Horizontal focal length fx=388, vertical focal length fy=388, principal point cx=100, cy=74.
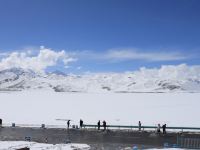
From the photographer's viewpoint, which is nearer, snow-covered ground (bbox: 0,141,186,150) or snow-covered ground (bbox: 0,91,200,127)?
snow-covered ground (bbox: 0,141,186,150)

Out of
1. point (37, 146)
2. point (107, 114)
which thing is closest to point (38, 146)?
point (37, 146)

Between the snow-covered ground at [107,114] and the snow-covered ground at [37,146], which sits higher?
the snow-covered ground at [107,114]

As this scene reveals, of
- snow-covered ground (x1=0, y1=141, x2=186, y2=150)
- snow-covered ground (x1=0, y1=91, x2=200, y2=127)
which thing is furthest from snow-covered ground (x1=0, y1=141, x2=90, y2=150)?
snow-covered ground (x1=0, y1=91, x2=200, y2=127)

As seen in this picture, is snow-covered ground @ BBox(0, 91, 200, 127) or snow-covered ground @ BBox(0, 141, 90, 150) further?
snow-covered ground @ BBox(0, 91, 200, 127)

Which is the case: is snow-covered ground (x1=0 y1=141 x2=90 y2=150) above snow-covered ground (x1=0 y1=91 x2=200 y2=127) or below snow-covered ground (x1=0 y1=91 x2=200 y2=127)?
below

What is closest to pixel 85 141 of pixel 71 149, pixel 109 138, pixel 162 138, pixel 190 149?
pixel 109 138

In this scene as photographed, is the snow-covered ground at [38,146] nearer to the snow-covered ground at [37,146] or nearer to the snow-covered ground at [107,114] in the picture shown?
the snow-covered ground at [37,146]

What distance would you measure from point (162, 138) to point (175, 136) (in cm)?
196

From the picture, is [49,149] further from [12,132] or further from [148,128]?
[148,128]

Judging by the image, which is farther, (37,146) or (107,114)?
(107,114)

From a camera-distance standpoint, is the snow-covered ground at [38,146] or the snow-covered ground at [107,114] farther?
the snow-covered ground at [107,114]

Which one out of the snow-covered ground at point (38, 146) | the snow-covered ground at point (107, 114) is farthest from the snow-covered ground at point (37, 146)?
the snow-covered ground at point (107, 114)

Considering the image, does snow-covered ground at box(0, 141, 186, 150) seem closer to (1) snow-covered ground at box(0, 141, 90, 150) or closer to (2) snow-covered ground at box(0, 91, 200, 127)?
(1) snow-covered ground at box(0, 141, 90, 150)

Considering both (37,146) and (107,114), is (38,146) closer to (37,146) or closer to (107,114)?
(37,146)
